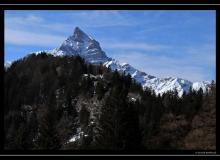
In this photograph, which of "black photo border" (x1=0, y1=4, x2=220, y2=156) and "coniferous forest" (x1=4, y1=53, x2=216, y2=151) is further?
"coniferous forest" (x1=4, y1=53, x2=216, y2=151)

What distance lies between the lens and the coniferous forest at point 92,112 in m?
29.2

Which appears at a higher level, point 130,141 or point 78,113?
point 78,113

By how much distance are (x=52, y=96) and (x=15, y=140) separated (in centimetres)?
5005

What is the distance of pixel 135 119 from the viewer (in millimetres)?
38406

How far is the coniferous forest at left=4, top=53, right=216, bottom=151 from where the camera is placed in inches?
1150

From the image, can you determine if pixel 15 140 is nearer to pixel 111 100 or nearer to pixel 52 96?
pixel 111 100

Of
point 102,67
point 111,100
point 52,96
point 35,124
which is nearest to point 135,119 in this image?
point 111,100

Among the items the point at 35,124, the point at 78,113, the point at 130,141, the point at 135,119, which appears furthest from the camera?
the point at 78,113

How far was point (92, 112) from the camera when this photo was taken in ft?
338
